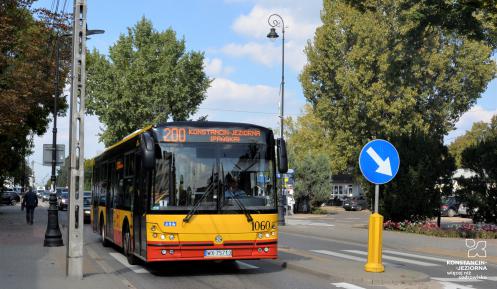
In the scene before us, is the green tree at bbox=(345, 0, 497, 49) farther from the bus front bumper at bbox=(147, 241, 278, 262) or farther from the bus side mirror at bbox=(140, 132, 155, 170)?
the bus side mirror at bbox=(140, 132, 155, 170)

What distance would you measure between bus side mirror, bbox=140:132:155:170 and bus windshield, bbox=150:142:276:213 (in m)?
0.38

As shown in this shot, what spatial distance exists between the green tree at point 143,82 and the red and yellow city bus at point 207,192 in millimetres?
42067

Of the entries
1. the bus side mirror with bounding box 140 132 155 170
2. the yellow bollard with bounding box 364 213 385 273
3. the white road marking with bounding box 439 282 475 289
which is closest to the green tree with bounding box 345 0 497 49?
the yellow bollard with bounding box 364 213 385 273

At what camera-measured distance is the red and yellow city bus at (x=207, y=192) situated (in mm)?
11672

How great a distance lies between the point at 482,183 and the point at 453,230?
7.28 ft

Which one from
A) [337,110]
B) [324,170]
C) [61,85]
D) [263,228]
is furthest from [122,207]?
[337,110]

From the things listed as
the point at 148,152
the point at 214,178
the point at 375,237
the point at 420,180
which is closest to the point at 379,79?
the point at 420,180

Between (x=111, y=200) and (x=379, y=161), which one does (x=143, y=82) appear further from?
(x=379, y=161)

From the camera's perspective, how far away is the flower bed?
77.0 feet

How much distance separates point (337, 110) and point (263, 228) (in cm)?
4309

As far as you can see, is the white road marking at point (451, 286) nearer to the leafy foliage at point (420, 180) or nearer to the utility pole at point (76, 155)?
the utility pole at point (76, 155)

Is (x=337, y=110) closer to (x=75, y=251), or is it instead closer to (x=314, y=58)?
(x=314, y=58)

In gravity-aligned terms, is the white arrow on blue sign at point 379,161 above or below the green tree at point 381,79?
below

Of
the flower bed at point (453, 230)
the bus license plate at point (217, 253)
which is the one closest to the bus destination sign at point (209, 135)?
the bus license plate at point (217, 253)
